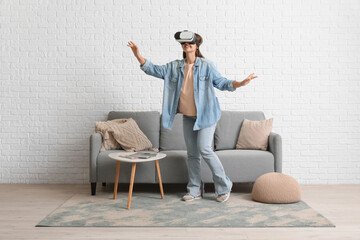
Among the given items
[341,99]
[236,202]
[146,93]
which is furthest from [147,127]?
[341,99]

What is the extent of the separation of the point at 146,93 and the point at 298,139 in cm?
192

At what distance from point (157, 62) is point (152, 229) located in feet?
7.88

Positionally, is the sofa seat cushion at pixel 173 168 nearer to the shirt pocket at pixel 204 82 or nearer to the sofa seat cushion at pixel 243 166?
the sofa seat cushion at pixel 243 166

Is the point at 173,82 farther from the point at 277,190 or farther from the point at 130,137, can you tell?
the point at 277,190

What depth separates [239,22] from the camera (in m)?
4.67

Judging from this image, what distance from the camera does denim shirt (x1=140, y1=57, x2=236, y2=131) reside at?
3.58m

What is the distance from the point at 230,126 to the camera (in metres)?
4.43

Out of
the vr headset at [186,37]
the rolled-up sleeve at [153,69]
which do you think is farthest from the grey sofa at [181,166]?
the vr headset at [186,37]

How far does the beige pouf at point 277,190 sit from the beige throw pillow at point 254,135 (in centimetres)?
61

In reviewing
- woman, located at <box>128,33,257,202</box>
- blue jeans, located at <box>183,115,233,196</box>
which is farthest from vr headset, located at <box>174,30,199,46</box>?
blue jeans, located at <box>183,115,233,196</box>

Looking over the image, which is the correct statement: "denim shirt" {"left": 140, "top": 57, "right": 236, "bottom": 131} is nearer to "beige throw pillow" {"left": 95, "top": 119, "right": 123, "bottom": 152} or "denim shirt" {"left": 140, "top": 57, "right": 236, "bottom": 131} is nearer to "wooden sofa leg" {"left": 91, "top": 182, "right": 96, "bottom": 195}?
"beige throw pillow" {"left": 95, "top": 119, "right": 123, "bottom": 152}

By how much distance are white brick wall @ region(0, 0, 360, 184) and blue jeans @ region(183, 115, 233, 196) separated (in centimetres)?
112

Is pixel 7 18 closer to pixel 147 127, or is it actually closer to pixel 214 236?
pixel 147 127

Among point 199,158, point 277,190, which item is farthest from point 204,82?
point 277,190
